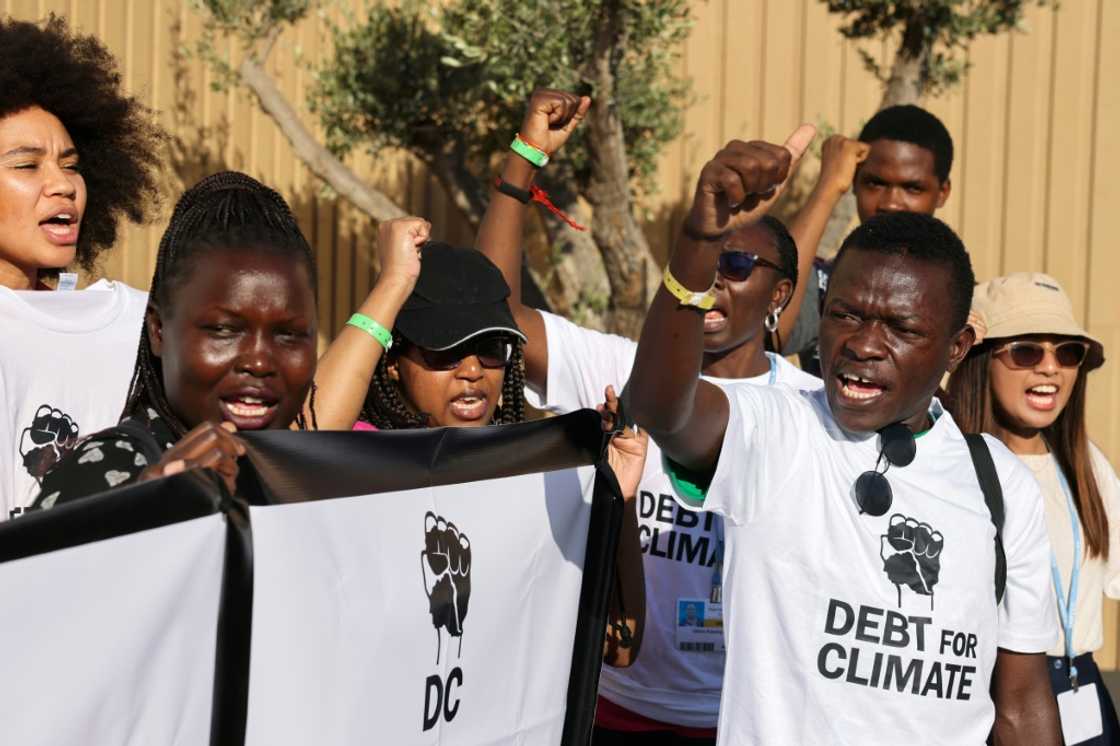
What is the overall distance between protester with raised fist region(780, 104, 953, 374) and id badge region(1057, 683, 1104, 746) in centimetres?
136

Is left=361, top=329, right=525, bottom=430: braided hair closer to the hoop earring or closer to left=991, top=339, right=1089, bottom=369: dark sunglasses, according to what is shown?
the hoop earring

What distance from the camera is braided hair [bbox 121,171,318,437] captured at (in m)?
2.46

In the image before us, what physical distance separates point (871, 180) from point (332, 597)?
10.4 feet

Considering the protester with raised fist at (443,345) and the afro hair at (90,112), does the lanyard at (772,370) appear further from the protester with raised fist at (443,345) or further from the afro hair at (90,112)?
the afro hair at (90,112)

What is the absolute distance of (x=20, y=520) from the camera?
6.28ft

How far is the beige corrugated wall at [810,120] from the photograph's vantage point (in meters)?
7.31

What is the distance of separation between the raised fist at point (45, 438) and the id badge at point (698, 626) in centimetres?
141

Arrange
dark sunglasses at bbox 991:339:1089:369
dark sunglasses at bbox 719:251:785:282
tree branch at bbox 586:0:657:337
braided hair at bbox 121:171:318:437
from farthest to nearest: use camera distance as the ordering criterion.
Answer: tree branch at bbox 586:0:657:337
dark sunglasses at bbox 991:339:1089:369
dark sunglasses at bbox 719:251:785:282
braided hair at bbox 121:171:318:437

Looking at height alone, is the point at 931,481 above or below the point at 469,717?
above

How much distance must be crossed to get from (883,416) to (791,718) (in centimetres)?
60

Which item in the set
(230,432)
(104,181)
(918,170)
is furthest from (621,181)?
(230,432)

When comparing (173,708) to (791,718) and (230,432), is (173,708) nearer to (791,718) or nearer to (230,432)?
(230,432)

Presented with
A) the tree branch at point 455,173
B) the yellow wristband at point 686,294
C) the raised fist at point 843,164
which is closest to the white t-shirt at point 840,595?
the yellow wristband at point 686,294

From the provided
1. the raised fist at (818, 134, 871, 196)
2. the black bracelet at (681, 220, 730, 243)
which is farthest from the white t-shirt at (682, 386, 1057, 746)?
the raised fist at (818, 134, 871, 196)
